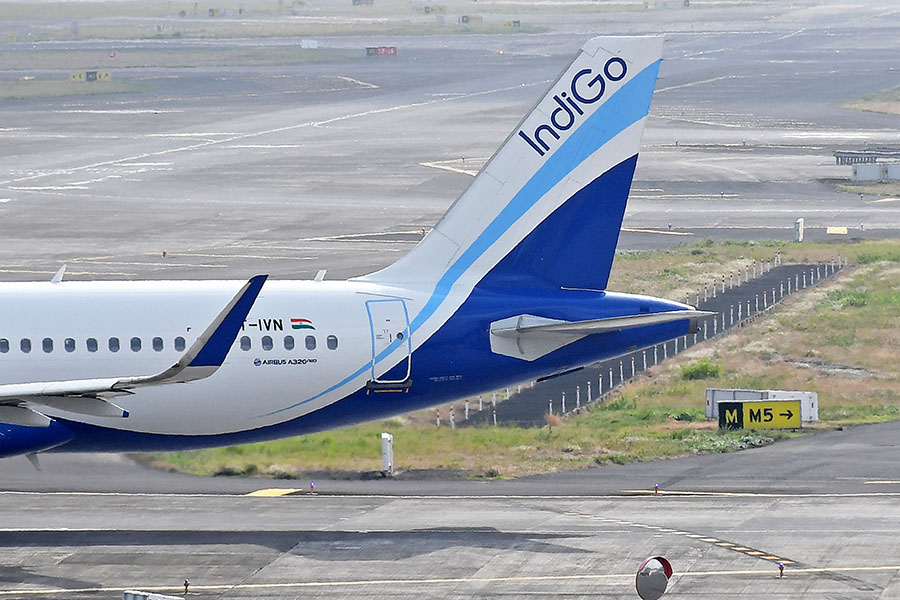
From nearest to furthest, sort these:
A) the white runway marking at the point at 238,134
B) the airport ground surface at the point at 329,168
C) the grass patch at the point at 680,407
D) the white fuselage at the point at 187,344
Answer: the white fuselage at the point at 187,344 → the grass patch at the point at 680,407 → the airport ground surface at the point at 329,168 → the white runway marking at the point at 238,134

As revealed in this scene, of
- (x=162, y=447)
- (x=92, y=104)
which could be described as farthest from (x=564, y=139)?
(x=92, y=104)

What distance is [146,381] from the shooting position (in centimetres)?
3064

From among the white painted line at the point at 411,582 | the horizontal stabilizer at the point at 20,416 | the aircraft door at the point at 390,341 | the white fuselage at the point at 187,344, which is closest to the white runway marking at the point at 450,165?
the aircraft door at the point at 390,341

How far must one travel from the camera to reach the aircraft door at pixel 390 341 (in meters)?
37.0

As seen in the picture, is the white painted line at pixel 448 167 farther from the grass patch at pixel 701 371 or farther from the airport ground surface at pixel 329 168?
the grass patch at pixel 701 371

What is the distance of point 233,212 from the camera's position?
10456 cm

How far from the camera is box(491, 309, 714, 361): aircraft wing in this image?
37.1 meters

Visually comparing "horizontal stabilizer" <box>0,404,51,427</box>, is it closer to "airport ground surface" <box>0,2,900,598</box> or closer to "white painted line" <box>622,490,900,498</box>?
"airport ground surface" <box>0,2,900,598</box>

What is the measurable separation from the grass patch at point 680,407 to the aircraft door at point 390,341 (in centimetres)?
736

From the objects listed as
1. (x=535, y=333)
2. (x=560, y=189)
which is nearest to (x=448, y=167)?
(x=560, y=189)

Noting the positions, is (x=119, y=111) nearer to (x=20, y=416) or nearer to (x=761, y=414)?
(x=761, y=414)

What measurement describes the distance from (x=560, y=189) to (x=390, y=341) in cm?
586

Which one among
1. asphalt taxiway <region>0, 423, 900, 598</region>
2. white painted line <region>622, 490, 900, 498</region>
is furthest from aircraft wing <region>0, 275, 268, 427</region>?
white painted line <region>622, 490, 900, 498</region>

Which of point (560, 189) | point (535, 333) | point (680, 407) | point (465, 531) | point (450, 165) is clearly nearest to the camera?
point (465, 531)
